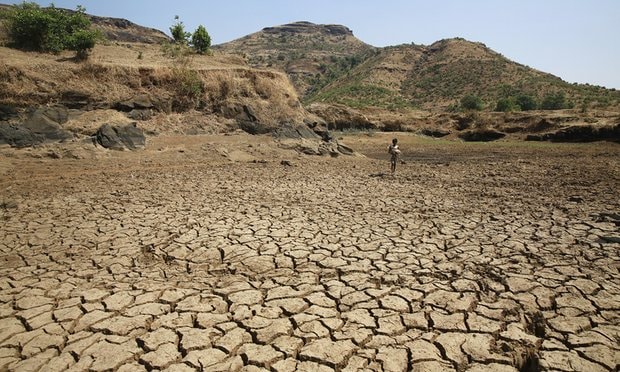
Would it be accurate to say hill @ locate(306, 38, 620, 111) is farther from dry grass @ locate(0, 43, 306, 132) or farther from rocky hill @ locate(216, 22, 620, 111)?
dry grass @ locate(0, 43, 306, 132)

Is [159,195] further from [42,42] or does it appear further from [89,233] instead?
[42,42]

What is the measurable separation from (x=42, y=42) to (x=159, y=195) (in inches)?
423

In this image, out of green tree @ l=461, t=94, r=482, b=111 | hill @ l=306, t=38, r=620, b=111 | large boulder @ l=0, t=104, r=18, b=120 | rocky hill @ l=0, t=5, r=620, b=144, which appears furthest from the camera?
hill @ l=306, t=38, r=620, b=111

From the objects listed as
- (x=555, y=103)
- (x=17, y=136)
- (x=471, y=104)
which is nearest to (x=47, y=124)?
(x=17, y=136)

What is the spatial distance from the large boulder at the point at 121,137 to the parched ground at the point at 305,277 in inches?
119

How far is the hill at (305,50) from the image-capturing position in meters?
71.2

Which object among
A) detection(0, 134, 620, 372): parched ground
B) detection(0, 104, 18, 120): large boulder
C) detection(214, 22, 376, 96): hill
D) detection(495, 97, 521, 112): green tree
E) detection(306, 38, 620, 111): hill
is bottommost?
detection(0, 134, 620, 372): parched ground

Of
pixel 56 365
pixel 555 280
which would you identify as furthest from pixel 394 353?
pixel 56 365

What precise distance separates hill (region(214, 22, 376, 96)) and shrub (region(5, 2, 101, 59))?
124 feet

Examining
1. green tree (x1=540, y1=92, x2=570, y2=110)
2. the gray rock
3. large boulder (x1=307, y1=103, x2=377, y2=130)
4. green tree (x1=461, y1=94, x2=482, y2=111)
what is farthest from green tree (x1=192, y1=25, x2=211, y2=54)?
green tree (x1=540, y1=92, x2=570, y2=110)

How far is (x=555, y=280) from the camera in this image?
13.2 ft

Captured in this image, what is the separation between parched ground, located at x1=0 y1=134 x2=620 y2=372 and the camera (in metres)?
2.93

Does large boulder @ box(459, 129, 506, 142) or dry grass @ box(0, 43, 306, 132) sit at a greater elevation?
dry grass @ box(0, 43, 306, 132)

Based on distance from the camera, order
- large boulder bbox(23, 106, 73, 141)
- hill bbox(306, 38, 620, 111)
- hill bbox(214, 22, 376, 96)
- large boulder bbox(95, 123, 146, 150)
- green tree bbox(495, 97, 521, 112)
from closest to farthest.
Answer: large boulder bbox(23, 106, 73, 141) < large boulder bbox(95, 123, 146, 150) < green tree bbox(495, 97, 521, 112) < hill bbox(306, 38, 620, 111) < hill bbox(214, 22, 376, 96)
